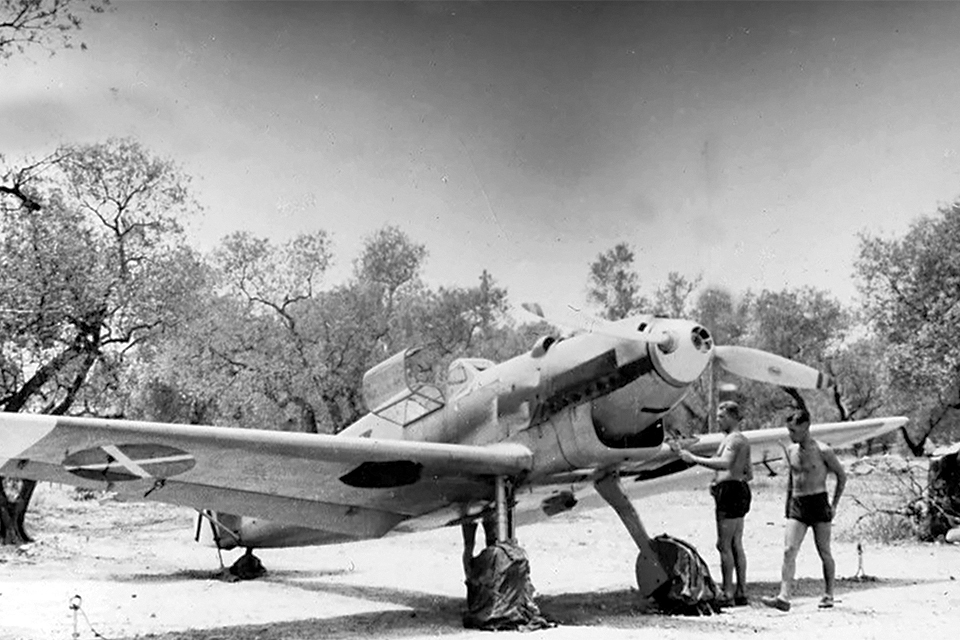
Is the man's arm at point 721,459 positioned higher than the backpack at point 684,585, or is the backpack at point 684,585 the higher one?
the man's arm at point 721,459

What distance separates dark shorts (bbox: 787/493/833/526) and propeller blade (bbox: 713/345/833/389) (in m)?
1.06

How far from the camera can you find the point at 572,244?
45.0ft

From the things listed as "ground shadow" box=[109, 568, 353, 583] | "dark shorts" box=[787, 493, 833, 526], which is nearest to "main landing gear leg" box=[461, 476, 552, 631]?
"dark shorts" box=[787, 493, 833, 526]

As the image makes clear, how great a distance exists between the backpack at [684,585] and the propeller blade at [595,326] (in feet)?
7.93

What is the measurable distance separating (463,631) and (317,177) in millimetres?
9097

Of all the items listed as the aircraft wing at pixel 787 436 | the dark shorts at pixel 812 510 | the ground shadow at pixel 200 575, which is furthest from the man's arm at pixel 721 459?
the ground shadow at pixel 200 575

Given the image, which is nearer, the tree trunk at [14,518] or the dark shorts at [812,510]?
the dark shorts at [812,510]

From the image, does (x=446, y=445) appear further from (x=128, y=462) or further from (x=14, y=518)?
(x=14, y=518)

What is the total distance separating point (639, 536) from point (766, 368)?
2.28 meters

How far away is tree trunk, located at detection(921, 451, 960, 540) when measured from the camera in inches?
525

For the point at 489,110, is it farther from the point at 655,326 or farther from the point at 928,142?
the point at 928,142

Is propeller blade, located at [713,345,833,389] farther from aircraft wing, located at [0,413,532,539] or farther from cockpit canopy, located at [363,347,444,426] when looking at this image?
cockpit canopy, located at [363,347,444,426]

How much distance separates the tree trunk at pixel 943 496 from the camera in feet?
43.8

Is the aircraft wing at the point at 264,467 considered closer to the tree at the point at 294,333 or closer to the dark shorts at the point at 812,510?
the dark shorts at the point at 812,510
